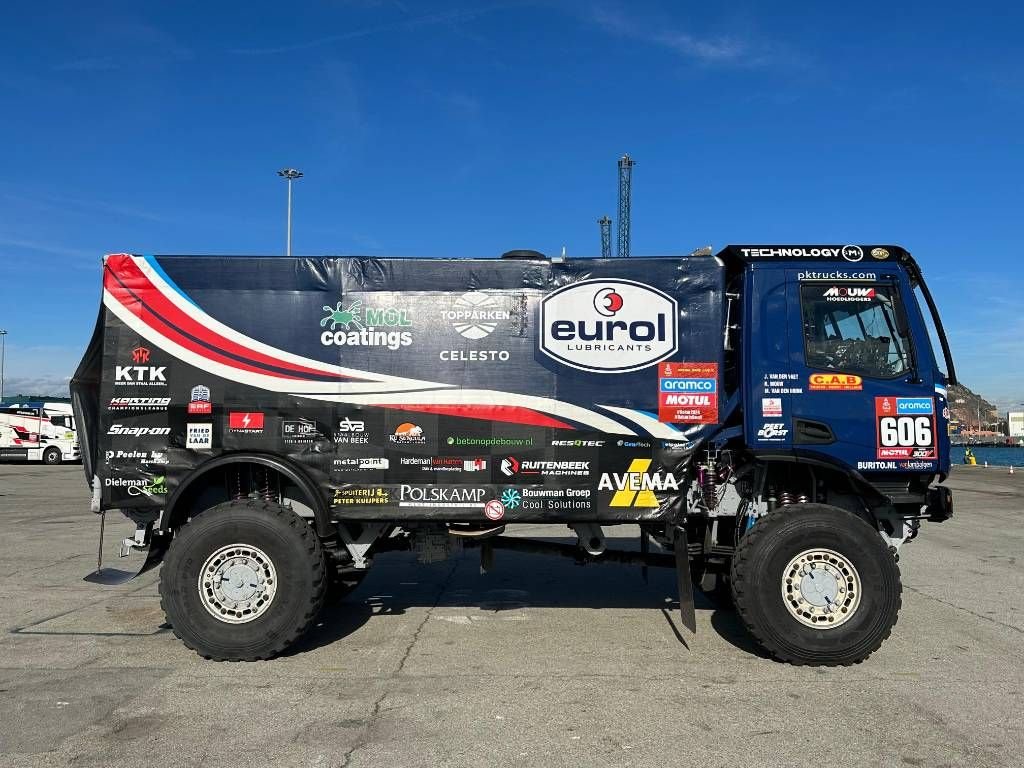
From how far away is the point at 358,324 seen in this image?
566 centimetres

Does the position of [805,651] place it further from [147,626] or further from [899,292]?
[147,626]

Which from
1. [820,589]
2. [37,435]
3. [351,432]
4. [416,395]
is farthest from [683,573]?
[37,435]

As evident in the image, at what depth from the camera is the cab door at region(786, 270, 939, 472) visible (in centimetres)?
545

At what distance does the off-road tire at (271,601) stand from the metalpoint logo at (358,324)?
1483 mm

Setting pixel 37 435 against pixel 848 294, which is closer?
pixel 848 294

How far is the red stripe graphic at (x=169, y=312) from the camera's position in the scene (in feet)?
18.4

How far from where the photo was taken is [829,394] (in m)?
5.49

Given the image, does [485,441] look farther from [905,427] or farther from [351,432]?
[905,427]

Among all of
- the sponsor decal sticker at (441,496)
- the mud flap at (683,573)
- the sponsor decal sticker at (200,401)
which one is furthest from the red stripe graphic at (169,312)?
the mud flap at (683,573)

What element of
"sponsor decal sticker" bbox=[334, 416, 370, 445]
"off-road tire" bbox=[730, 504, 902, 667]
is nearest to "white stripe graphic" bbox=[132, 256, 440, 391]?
"sponsor decal sticker" bbox=[334, 416, 370, 445]

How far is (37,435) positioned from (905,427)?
38461 mm

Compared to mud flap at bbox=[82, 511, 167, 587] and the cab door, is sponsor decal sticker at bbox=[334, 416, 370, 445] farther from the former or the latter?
the cab door

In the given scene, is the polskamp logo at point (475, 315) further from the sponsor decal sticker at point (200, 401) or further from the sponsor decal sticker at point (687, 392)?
the sponsor decal sticker at point (200, 401)

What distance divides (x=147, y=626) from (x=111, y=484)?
59.0 inches
